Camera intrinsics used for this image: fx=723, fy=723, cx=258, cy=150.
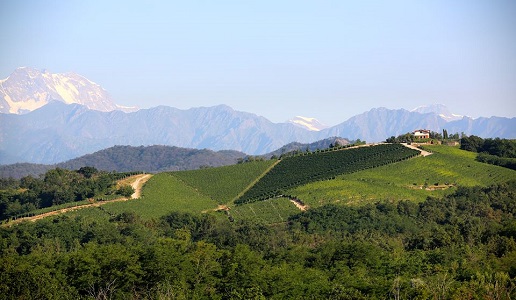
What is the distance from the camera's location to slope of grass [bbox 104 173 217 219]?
338 ft

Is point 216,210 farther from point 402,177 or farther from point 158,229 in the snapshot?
point 402,177

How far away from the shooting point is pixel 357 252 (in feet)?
204

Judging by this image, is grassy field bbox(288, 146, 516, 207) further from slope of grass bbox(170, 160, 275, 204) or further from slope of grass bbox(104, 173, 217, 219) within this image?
slope of grass bbox(104, 173, 217, 219)

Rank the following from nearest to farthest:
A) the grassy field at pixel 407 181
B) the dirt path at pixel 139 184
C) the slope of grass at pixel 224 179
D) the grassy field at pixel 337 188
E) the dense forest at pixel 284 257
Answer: the dense forest at pixel 284 257, the grassy field at pixel 337 188, the grassy field at pixel 407 181, the dirt path at pixel 139 184, the slope of grass at pixel 224 179

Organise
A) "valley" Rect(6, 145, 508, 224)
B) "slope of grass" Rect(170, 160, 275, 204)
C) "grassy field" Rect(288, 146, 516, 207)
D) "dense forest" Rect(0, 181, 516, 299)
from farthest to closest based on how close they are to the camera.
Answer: "slope of grass" Rect(170, 160, 275, 204)
"valley" Rect(6, 145, 508, 224)
"grassy field" Rect(288, 146, 516, 207)
"dense forest" Rect(0, 181, 516, 299)

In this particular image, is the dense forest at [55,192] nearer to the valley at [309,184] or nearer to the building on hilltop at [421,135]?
the valley at [309,184]

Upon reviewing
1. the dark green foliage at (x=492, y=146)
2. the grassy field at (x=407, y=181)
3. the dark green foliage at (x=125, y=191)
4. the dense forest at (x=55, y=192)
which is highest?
the dark green foliage at (x=492, y=146)

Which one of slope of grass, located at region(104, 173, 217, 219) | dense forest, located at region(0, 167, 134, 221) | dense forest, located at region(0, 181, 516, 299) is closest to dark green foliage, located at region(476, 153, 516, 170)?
dense forest, located at region(0, 181, 516, 299)

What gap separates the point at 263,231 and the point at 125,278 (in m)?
32.9

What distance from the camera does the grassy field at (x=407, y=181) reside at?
330 ft

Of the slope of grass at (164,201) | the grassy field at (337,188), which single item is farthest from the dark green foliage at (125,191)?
the grassy field at (337,188)

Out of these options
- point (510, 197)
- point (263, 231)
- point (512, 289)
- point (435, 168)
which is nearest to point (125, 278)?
point (512, 289)

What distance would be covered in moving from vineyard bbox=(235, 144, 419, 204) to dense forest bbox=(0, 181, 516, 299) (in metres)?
19.4

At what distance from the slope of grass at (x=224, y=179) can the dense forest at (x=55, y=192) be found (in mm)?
12129
